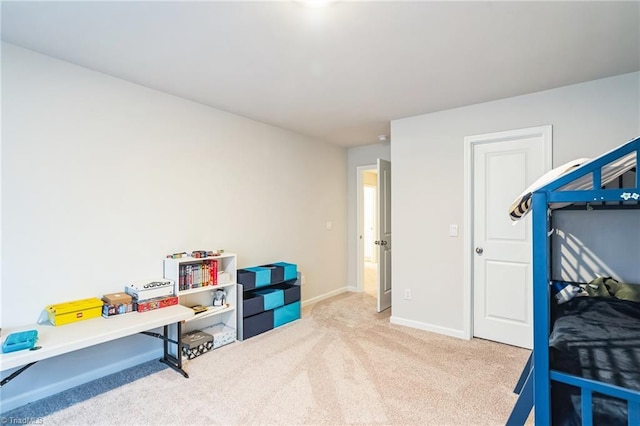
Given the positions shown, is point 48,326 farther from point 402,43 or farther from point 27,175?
point 402,43

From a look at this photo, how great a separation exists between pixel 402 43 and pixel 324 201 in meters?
2.98

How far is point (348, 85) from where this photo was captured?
2.70 meters

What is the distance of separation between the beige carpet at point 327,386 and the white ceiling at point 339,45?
240 centimetres

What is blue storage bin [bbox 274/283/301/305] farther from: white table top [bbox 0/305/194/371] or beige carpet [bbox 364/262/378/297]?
beige carpet [bbox 364/262/378/297]

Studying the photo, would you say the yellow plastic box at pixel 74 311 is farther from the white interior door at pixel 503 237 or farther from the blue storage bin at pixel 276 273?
the white interior door at pixel 503 237

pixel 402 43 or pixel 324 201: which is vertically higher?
pixel 402 43

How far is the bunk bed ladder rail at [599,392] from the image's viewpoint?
1070 millimetres

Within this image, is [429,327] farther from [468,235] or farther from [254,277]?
[254,277]

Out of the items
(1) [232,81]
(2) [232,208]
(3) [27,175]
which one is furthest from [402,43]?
(3) [27,175]

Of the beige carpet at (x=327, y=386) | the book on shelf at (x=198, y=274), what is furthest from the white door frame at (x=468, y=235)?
the book on shelf at (x=198, y=274)

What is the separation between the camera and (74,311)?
7.32 ft

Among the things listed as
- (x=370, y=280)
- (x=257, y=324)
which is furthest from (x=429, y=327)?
(x=370, y=280)

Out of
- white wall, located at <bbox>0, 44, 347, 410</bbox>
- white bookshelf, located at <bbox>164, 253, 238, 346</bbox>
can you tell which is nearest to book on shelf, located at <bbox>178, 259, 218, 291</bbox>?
white bookshelf, located at <bbox>164, 253, 238, 346</bbox>

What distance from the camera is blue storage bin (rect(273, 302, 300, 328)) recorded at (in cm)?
349
